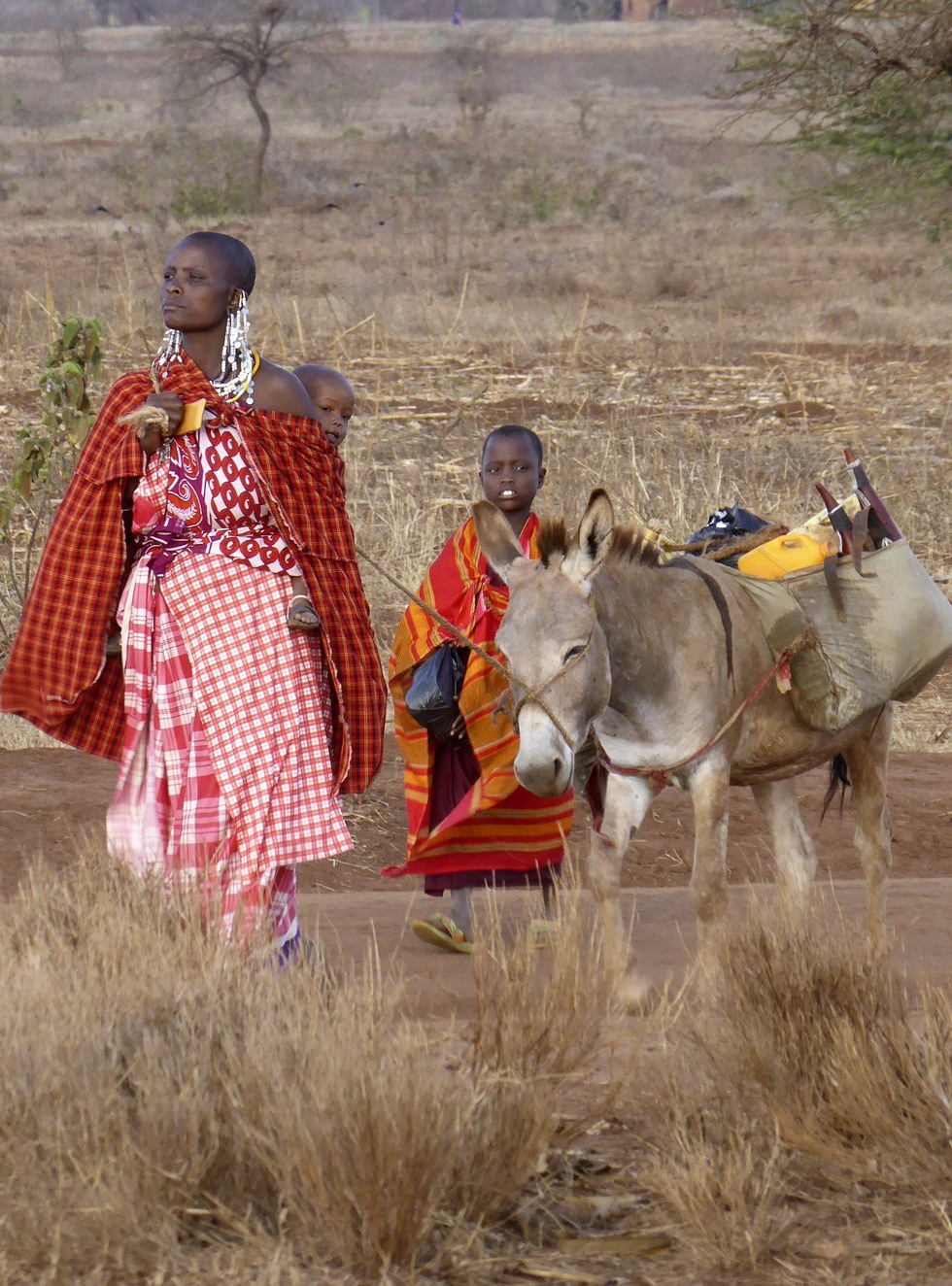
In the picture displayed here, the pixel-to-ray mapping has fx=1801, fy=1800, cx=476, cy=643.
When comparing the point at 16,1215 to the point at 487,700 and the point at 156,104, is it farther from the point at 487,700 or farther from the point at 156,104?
the point at 156,104

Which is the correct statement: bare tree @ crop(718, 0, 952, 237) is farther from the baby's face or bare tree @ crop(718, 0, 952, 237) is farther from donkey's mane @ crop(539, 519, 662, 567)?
donkey's mane @ crop(539, 519, 662, 567)

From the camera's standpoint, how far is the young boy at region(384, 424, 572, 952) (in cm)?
562

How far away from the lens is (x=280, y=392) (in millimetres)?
4891

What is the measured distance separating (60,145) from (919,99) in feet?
103

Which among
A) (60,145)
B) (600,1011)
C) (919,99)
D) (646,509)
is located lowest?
(600,1011)

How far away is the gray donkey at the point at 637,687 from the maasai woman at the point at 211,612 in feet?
1.87

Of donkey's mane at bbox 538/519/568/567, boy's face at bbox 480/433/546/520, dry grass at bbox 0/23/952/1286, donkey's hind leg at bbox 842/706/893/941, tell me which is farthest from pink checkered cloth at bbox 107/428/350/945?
donkey's hind leg at bbox 842/706/893/941

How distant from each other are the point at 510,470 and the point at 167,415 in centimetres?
128

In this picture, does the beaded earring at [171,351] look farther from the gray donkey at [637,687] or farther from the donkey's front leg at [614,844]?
the donkey's front leg at [614,844]

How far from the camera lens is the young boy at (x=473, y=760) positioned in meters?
5.62

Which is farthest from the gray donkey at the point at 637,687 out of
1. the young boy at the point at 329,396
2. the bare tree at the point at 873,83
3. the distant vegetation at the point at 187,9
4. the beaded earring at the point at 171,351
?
the distant vegetation at the point at 187,9

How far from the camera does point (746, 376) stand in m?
17.2

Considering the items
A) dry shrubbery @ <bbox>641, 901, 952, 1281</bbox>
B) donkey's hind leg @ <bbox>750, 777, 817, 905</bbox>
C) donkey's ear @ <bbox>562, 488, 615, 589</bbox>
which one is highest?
donkey's ear @ <bbox>562, 488, 615, 589</bbox>

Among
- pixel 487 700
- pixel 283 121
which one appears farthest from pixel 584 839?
→ pixel 283 121
